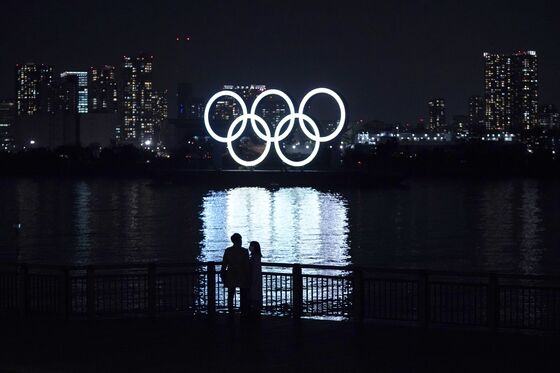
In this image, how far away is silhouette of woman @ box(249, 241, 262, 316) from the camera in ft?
68.6

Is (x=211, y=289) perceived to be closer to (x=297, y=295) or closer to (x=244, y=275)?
(x=244, y=275)

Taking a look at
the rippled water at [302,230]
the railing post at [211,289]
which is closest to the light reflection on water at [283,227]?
the rippled water at [302,230]

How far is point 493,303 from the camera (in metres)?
19.1

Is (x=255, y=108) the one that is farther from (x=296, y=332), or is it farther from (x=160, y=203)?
(x=296, y=332)

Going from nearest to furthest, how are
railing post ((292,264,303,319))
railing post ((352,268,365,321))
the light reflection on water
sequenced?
railing post ((352,268,365,321)) < railing post ((292,264,303,319)) < the light reflection on water

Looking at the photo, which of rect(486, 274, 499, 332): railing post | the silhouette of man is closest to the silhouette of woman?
the silhouette of man

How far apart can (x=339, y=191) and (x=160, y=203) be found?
145 ft

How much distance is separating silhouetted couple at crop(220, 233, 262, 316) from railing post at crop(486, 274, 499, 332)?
470 cm

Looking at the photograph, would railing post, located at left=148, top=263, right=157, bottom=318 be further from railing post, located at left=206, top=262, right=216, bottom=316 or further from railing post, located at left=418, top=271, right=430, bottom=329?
railing post, located at left=418, top=271, right=430, bottom=329

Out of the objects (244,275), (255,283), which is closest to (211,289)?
(244,275)

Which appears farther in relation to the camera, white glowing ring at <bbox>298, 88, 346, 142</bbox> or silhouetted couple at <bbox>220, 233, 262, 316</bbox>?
white glowing ring at <bbox>298, 88, 346, 142</bbox>

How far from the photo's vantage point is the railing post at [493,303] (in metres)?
19.1

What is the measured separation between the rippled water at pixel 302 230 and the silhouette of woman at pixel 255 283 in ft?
37.4

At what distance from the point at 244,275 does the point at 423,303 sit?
12.7 ft
